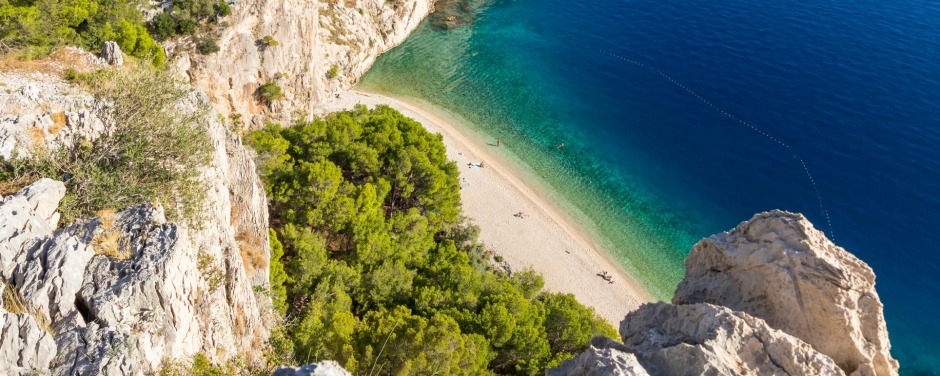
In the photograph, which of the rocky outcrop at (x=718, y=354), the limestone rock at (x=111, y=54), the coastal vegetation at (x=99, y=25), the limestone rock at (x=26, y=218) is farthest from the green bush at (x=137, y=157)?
the rocky outcrop at (x=718, y=354)

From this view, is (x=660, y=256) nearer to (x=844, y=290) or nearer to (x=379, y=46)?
(x=844, y=290)

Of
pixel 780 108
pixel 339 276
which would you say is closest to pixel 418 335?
pixel 339 276

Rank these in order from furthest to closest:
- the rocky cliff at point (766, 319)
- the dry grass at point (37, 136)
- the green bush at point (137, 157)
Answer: the dry grass at point (37, 136), the green bush at point (137, 157), the rocky cliff at point (766, 319)

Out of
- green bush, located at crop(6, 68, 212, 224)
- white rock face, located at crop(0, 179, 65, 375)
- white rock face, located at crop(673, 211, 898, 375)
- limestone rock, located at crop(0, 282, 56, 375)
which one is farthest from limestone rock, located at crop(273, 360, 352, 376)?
white rock face, located at crop(673, 211, 898, 375)

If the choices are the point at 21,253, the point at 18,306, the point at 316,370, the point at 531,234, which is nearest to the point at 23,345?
the point at 18,306

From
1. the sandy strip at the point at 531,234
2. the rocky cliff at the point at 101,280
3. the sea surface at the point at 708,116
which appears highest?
the rocky cliff at the point at 101,280

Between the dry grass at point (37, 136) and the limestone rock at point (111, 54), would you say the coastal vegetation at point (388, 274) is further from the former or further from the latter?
the dry grass at point (37, 136)
